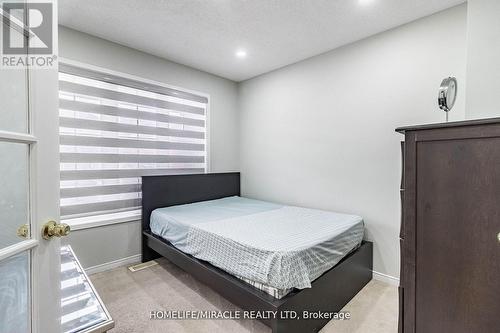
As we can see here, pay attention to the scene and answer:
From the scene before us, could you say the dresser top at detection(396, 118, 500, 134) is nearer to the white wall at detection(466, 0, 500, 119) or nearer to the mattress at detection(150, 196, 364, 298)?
the mattress at detection(150, 196, 364, 298)

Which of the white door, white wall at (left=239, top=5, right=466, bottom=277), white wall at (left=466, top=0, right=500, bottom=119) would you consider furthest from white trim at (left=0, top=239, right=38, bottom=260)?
white wall at (left=239, top=5, right=466, bottom=277)

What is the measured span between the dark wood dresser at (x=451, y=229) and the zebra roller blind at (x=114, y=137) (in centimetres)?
285

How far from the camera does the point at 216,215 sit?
8.91ft

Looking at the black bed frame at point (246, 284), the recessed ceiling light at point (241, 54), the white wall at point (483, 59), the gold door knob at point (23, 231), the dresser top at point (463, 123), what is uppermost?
the recessed ceiling light at point (241, 54)

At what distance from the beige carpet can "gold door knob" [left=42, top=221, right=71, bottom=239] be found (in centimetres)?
128

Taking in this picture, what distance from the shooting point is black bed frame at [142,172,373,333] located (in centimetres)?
152

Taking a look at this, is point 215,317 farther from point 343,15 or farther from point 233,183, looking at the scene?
point 343,15

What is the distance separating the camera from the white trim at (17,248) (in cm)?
73

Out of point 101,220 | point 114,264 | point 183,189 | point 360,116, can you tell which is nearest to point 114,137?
point 101,220

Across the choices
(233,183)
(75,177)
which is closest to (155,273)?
(75,177)

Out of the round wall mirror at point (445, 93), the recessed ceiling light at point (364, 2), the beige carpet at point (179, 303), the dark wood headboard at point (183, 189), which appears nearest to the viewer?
the round wall mirror at point (445, 93)

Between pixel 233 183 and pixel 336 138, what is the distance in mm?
1828

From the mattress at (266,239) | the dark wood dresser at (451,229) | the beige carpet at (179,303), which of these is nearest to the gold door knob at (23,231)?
the mattress at (266,239)

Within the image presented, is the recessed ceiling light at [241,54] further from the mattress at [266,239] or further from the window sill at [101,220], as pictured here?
the window sill at [101,220]
